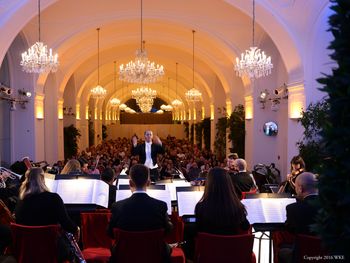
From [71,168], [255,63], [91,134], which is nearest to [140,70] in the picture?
[255,63]

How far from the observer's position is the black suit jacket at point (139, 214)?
159 inches

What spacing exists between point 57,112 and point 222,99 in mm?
9304

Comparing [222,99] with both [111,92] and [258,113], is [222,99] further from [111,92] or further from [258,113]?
[111,92]

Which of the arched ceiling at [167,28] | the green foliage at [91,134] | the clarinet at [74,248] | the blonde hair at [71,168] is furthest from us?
the green foliage at [91,134]

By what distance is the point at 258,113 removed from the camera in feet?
52.9

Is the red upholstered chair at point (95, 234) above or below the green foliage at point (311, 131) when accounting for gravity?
below

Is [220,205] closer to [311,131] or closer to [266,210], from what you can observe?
[266,210]

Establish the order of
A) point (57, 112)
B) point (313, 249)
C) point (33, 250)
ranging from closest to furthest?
point (313, 249) < point (33, 250) < point (57, 112)

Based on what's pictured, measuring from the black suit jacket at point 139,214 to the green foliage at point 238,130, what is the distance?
45.8ft

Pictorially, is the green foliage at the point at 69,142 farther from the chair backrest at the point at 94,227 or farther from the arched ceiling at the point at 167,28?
the chair backrest at the point at 94,227

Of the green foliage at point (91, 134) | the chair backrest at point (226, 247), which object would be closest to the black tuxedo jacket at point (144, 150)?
the chair backrest at point (226, 247)

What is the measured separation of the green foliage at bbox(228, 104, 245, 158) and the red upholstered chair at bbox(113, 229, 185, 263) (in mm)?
14168

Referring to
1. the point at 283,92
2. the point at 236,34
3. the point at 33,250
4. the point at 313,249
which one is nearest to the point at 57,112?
the point at 236,34

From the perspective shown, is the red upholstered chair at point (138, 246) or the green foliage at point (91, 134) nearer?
the red upholstered chair at point (138, 246)
